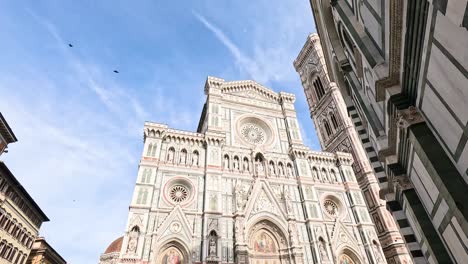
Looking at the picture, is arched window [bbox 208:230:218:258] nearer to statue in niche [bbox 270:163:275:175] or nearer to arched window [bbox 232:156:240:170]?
arched window [bbox 232:156:240:170]

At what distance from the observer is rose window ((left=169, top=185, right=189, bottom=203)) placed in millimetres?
20594

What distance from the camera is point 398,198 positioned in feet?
28.7

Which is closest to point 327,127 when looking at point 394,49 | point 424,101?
point 394,49

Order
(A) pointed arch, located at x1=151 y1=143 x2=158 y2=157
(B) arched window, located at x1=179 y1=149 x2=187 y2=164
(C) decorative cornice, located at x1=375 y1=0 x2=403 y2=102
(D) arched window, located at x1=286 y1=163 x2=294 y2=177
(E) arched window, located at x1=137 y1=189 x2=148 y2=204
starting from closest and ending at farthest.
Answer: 1. (C) decorative cornice, located at x1=375 y1=0 x2=403 y2=102
2. (E) arched window, located at x1=137 y1=189 x2=148 y2=204
3. (A) pointed arch, located at x1=151 y1=143 x2=158 y2=157
4. (B) arched window, located at x1=179 y1=149 x2=187 y2=164
5. (D) arched window, located at x1=286 y1=163 x2=294 y2=177

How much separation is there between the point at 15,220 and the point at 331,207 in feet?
95.2

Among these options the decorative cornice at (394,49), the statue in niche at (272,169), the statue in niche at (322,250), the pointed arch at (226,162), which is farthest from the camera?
the statue in niche at (272,169)

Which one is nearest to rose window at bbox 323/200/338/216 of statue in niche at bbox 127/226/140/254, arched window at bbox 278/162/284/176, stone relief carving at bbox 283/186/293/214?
stone relief carving at bbox 283/186/293/214

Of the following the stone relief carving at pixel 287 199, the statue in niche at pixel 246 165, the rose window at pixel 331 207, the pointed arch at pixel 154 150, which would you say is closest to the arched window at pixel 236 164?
the statue in niche at pixel 246 165

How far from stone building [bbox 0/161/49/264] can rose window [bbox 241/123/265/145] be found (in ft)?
69.3

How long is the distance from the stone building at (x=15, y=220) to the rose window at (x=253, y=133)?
69.3 ft

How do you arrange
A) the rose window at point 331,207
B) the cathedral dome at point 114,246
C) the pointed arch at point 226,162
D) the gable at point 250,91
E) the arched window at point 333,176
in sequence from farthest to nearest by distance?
1. the cathedral dome at point 114,246
2. the gable at point 250,91
3. the arched window at point 333,176
4. the rose window at point 331,207
5. the pointed arch at point 226,162

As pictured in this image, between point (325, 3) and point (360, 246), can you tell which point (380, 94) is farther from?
point (360, 246)

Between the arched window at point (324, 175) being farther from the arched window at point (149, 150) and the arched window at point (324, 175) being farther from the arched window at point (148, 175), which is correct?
the arched window at point (149, 150)

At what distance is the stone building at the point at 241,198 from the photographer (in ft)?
59.9
